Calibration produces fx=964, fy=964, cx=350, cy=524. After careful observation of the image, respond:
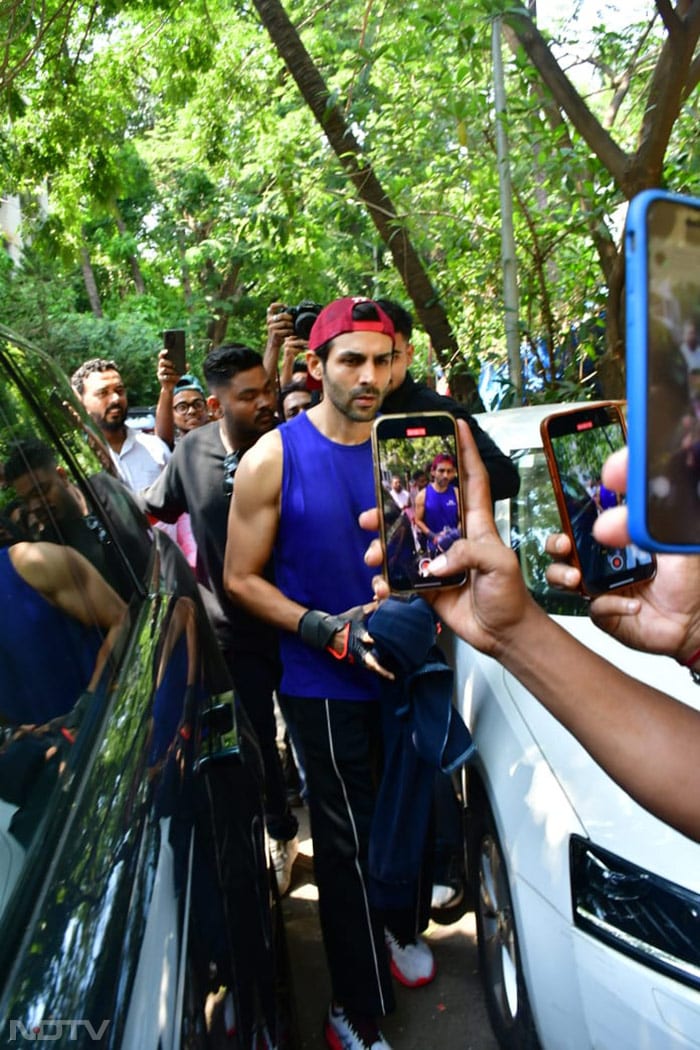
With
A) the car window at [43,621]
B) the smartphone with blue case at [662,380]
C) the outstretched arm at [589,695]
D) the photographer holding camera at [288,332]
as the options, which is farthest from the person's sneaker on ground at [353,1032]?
the photographer holding camera at [288,332]

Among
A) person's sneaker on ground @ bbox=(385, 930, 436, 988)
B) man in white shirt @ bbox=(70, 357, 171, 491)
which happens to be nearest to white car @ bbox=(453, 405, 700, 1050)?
person's sneaker on ground @ bbox=(385, 930, 436, 988)

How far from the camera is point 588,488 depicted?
1.71 metres

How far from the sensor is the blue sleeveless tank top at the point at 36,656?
1291 mm

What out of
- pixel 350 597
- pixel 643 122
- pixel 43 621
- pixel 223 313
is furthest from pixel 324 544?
pixel 223 313

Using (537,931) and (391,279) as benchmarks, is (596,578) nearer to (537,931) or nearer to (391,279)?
(537,931)

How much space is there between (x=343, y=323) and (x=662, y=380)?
6.25 feet

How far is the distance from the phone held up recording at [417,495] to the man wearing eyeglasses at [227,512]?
167 cm

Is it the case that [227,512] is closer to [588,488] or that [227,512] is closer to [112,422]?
[112,422]

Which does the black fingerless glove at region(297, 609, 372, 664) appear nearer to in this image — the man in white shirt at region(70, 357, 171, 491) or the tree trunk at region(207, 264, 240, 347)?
the man in white shirt at region(70, 357, 171, 491)

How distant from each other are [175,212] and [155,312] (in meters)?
2.64

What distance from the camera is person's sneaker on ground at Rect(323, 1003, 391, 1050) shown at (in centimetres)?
252

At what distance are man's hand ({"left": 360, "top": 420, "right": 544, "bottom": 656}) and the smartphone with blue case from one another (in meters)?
0.47

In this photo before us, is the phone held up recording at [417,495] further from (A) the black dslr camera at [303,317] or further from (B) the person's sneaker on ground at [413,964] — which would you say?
(A) the black dslr camera at [303,317]

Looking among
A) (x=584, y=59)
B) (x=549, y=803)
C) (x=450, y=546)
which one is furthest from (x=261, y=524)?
(x=584, y=59)
